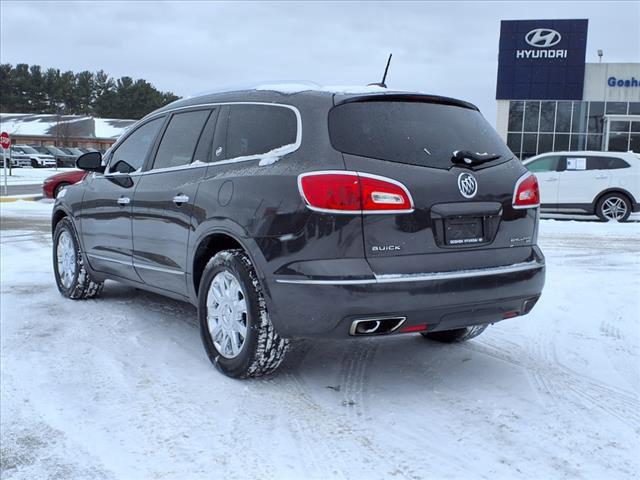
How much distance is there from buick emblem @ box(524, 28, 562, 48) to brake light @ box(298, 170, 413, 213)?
→ 41.5 meters

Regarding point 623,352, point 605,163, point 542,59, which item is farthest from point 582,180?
point 542,59

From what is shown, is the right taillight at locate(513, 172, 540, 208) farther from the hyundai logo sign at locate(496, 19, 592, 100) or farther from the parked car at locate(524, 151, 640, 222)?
the hyundai logo sign at locate(496, 19, 592, 100)

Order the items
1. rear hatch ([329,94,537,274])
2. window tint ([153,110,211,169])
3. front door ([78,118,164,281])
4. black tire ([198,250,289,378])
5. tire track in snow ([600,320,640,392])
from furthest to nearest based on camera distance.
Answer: front door ([78,118,164,281]) < window tint ([153,110,211,169]) < tire track in snow ([600,320,640,392]) < black tire ([198,250,289,378]) < rear hatch ([329,94,537,274])

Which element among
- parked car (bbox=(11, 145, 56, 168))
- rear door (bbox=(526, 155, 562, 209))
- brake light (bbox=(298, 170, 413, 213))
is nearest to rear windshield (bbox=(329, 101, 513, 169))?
brake light (bbox=(298, 170, 413, 213))

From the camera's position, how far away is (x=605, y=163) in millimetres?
14609

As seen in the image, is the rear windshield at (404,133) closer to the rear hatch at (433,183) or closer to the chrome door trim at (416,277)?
the rear hatch at (433,183)

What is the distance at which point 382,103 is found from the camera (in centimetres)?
393

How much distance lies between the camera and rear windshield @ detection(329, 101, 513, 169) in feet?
12.2

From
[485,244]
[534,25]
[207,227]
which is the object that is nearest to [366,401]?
[485,244]

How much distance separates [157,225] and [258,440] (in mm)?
2150

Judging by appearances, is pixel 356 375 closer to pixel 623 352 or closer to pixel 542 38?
pixel 623 352

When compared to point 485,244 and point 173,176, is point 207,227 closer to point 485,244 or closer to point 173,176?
point 173,176

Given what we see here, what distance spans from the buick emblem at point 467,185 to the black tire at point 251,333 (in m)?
1.26

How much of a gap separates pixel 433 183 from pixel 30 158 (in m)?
52.5
